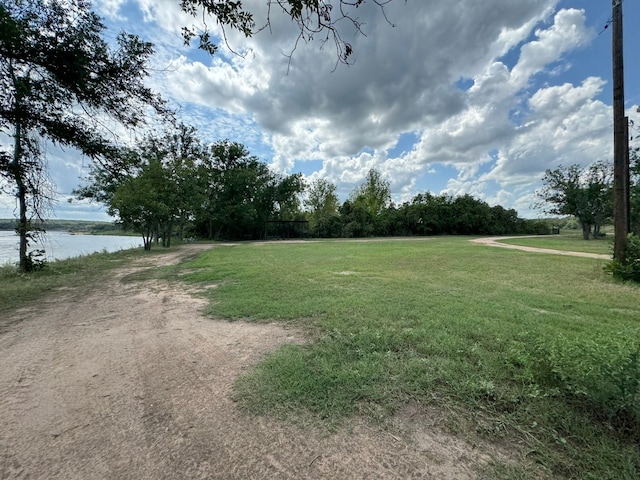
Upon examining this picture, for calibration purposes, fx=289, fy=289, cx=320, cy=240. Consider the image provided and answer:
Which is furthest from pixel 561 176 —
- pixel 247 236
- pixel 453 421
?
pixel 453 421

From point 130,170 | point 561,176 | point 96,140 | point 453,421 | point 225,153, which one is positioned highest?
point 225,153

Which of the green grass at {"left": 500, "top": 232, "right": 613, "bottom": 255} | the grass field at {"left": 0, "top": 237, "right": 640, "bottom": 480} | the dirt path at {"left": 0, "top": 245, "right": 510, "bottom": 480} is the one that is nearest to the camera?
the dirt path at {"left": 0, "top": 245, "right": 510, "bottom": 480}

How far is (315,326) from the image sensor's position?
386 centimetres

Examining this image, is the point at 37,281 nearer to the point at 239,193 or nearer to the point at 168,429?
the point at 168,429

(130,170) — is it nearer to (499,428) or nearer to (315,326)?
(315,326)

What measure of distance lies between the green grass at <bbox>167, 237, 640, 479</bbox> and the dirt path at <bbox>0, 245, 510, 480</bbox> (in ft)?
0.63

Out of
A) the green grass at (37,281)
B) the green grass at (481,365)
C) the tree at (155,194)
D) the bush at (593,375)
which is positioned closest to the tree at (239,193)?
the tree at (155,194)

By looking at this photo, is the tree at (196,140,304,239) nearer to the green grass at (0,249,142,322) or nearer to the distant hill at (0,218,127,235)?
the distant hill at (0,218,127,235)

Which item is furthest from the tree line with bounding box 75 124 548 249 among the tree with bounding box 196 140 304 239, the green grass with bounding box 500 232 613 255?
the green grass with bounding box 500 232 613 255

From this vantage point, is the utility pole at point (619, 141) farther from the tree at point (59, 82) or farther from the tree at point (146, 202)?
the tree at point (146, 202)

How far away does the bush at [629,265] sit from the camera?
21.6ft

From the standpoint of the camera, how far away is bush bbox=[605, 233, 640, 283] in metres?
6.58

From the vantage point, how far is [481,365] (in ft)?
8.65

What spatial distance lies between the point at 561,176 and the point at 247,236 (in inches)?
1236
